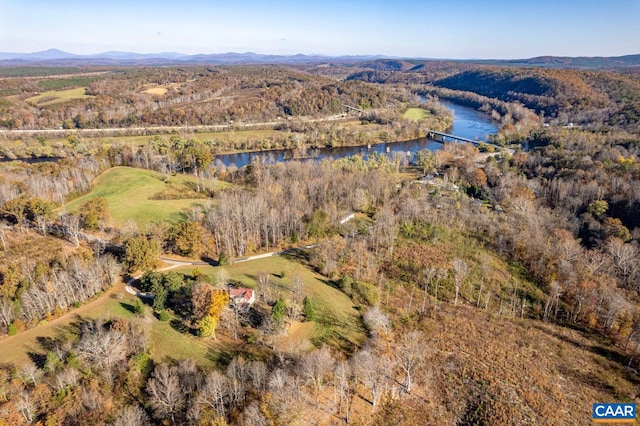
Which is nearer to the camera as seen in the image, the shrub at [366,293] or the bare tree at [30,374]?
the bare tree at [30,374]

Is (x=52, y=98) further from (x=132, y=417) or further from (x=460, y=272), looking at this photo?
(x=460, y=272)

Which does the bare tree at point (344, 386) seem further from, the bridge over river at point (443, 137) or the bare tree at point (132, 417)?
the bridge over river at point (443, 137)

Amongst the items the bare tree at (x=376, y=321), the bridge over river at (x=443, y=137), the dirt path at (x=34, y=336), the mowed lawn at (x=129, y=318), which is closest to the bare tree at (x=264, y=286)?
the mowed lawn at (x=129, y=318)

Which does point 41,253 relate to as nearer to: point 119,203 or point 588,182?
point 119,203

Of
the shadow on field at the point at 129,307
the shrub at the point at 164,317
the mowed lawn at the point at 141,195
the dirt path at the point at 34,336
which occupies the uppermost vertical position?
the mowed lawn at the point at 141,195

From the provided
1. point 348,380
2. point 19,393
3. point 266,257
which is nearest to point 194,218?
point 266,257

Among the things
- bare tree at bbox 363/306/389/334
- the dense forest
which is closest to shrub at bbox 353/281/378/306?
the dense forest
